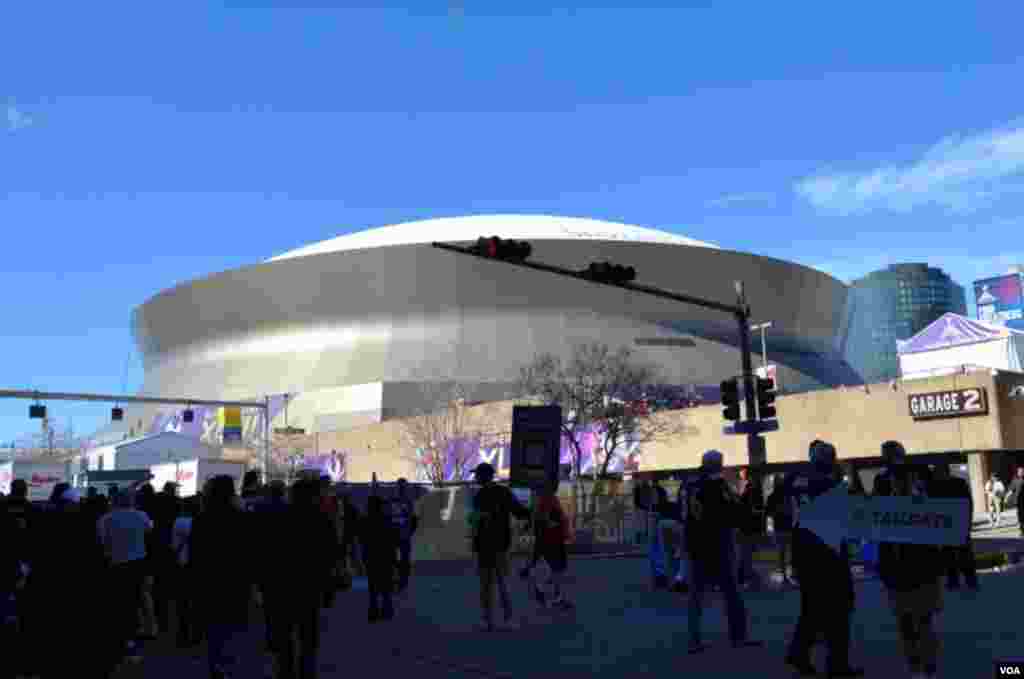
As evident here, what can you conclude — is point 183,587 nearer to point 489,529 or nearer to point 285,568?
point 489,529

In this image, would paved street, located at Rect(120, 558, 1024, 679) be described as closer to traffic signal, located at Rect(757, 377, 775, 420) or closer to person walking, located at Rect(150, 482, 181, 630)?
person walking, located at Rect(150, 482, 181, 630)

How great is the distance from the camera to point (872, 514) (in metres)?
7.02

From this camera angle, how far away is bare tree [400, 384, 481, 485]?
55.8 metres

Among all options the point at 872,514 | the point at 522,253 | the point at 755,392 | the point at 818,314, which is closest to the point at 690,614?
the point at 872,514

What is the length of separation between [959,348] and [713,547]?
221ft

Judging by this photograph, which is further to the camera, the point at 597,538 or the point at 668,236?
the point at 668,236

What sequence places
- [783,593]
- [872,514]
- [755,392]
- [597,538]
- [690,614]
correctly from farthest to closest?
[597,538], [755,392], [783,593], [690,614], [872,514]

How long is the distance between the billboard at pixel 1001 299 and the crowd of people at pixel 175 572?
123m

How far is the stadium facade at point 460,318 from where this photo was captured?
71.7 m

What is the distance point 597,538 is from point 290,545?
2281 centimetres

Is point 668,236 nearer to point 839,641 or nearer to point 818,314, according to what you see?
point 818,314

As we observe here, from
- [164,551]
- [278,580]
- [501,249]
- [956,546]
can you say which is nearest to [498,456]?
[501,249]

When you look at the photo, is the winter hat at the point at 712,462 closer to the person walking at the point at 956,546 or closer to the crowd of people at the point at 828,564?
the crowd of people at the point at 828,564

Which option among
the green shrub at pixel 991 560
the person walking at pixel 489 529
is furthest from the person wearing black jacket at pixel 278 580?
the green shrub at pixel 991 560
